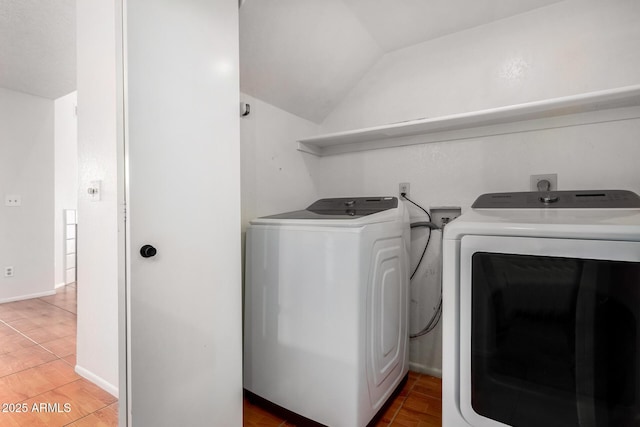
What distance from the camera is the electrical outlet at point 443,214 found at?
76.0 inches

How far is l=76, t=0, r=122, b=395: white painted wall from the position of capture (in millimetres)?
1058

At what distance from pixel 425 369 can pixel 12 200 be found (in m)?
2.48

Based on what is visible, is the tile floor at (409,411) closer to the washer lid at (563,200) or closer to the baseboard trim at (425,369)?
the baseboard trim at (425,369)

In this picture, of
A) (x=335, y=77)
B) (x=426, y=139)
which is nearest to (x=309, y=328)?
(x=426, y=139)

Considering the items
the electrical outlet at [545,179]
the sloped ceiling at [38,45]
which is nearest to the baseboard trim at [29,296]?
the sloped ceiling at [38,45]

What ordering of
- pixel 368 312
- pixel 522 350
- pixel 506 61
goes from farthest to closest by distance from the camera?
pixel 506 61 → pixel 368 312 → pixel 522 350

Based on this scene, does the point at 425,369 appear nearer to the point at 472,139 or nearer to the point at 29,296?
the point at 472,139

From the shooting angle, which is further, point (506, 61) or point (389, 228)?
point (506, 61)

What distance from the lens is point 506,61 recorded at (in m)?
1.76

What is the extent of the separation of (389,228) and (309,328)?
2.15ft

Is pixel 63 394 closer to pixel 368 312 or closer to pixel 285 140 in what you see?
pixel 368 312

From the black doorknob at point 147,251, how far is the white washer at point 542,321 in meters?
1.02

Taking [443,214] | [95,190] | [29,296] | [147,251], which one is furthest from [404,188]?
[29,296]

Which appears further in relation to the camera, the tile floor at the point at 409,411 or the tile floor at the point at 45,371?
the tile floor at the point at 409,411
